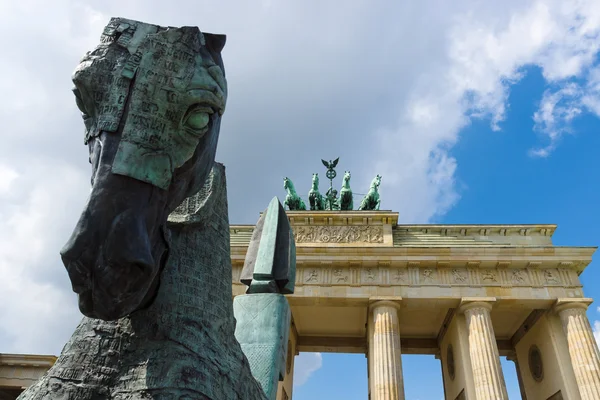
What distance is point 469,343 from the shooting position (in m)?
20.0

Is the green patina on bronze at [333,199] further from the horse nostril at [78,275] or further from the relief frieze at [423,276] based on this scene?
the horse nostril at [78,275]

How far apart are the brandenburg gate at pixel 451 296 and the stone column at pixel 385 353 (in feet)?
0.13

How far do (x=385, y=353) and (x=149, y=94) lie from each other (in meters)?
19.2

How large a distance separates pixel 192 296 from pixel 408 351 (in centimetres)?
2690

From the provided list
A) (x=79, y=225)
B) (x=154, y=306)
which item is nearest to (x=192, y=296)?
(x=154, y=306)

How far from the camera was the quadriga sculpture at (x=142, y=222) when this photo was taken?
1.08 metres

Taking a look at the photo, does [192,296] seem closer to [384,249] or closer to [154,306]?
[154,306]

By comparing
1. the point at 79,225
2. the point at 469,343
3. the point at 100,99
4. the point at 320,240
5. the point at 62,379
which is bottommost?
the point at 62,379

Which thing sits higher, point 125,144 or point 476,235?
point 476,235

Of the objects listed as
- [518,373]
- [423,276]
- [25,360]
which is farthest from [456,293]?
[25,360]

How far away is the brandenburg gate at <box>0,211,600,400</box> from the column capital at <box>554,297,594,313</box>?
0.04m

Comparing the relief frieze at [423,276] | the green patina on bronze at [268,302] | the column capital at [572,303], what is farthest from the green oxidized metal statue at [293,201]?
the green patina on bronze at [268,302]

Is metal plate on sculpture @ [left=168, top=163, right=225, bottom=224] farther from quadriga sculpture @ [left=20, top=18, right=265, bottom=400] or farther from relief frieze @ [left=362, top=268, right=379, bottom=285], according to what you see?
relief frieze @ [left=362, top=268, right=379, bottom=285]

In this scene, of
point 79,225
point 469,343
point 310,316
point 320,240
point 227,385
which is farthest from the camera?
point 310,316
